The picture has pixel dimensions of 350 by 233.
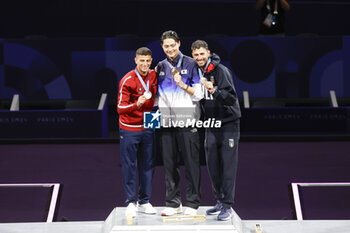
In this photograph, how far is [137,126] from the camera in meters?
4.71

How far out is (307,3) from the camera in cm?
1342

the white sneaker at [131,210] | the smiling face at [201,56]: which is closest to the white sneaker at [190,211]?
the white sneaker at [131,210]

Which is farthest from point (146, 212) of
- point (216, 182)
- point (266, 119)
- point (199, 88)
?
point (266, 119)

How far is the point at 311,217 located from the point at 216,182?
1.36 meters

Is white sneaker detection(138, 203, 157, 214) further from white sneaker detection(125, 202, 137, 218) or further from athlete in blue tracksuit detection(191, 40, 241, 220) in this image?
athlete in blue tracksuit detection(191, 40, 241, 220)

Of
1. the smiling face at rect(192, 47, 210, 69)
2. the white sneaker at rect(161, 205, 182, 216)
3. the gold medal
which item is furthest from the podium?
the smiling face at rect(192, 47, 210, 69)

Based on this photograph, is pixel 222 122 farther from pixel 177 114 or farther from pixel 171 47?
pixel 171 47

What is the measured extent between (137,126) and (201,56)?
2.76 ft

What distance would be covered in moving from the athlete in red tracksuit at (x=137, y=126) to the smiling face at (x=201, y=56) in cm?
40

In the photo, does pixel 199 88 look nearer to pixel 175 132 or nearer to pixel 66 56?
pixel 175 132

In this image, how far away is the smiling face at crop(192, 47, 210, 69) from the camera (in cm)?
441

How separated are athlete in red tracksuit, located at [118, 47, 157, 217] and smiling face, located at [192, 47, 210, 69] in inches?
15.9

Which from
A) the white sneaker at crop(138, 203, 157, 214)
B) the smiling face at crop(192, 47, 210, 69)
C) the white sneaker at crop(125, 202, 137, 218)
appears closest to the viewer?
the smiling face at crop(192, 47, 210, 69)

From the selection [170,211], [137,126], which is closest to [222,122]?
[137,126]
